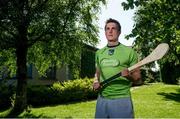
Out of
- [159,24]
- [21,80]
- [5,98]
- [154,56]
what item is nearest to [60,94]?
[5,98]

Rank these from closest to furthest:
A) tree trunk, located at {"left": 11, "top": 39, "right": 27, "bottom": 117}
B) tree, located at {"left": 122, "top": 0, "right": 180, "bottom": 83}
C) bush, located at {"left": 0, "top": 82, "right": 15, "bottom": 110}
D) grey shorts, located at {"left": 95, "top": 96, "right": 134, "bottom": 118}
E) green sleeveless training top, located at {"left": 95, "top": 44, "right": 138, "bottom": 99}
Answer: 1. grey shorts, located at {"left": 95, "top": 96, "right": 134, "bottom": 118}
2. green sleeveless training top, located at {"left": 95, "top": 44, "right": 138, "bottom": 99}
3. tree trunk, located at {"left": 11, "top": 39, "right": 27, "bottom": 117}
4. tree, located at {"left": 122, "top": 0, "right": 180, "bottom": 83}
5. bush, located at {"left": 0, "top": 82, "right": 15, "bottom": 110}

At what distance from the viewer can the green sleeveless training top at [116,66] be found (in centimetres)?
591

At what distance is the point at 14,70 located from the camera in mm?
24531

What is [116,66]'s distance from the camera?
5934 millimetres

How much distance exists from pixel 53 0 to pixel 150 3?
6585 millimetres

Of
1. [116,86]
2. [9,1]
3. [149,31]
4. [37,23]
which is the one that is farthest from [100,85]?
[149,31]

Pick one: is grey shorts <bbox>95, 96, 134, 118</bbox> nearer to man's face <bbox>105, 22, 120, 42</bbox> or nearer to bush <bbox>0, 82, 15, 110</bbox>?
man's face <bbox>105, 22, 120, 42</bbox>

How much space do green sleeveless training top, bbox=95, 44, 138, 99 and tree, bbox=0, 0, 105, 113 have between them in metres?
14.1

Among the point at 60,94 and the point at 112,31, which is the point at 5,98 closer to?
the point at 60,94

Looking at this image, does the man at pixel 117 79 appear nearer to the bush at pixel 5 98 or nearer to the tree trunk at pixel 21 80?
the tree trunk at pixel 21 80

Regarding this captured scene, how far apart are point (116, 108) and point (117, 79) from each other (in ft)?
1.38

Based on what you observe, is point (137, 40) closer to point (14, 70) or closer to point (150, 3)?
point (150, 3)

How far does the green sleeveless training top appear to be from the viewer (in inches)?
233

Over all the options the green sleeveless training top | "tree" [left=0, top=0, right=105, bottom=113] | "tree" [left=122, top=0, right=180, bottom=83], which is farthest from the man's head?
"tree" [left=122, top=0, right=180, bottom=83]
